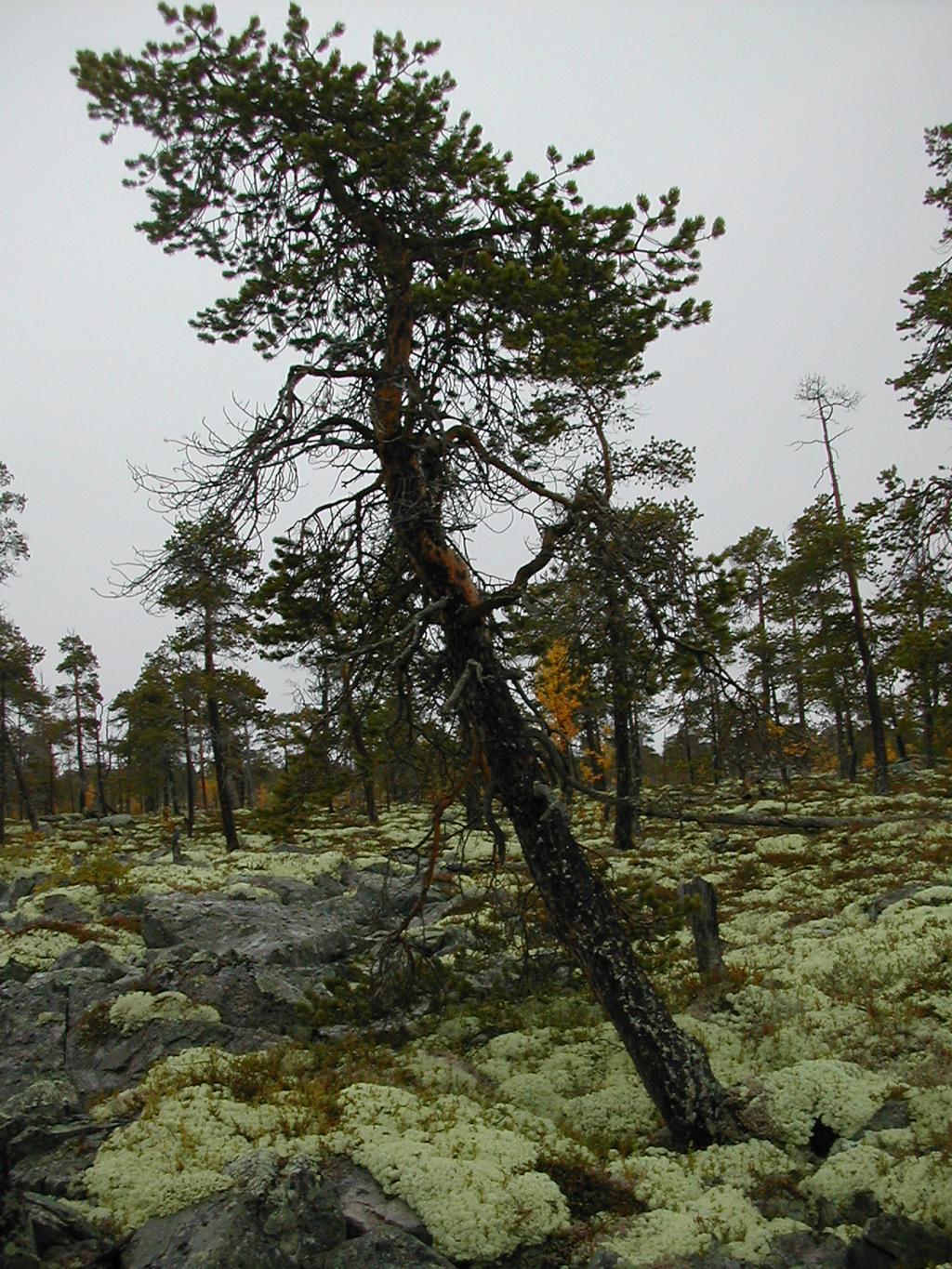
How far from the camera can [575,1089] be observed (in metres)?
7.72

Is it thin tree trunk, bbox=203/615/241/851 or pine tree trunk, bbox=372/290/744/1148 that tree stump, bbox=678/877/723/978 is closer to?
pine tree trunk, bbox=372/290/744/1148

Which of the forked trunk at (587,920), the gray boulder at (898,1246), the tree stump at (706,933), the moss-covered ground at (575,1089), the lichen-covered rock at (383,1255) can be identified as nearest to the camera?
the gray boulder at (898,1246)

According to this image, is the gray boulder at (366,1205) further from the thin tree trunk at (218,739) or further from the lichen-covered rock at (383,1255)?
the thin tree trunk at (218,739)

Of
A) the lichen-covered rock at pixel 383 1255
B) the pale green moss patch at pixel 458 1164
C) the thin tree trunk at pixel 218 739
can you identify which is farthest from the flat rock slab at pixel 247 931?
the thin tree trunk at pixel 218 739

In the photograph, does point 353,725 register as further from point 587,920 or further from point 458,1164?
point 458,1164

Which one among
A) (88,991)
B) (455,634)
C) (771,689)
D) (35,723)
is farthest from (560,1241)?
(35,723)

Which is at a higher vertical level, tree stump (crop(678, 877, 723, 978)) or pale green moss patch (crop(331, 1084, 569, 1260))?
tree stump (crop(678, 877, 723, 978))

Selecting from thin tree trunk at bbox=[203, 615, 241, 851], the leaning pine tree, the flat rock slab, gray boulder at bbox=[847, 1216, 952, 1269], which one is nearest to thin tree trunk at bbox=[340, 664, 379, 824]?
the leaning pine tree

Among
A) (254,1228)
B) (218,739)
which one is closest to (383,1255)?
(254,1228)

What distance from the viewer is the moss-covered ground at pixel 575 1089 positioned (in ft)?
17.9

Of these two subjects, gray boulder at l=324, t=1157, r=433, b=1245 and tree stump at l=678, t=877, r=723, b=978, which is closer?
gray boulder at l=324, t=1157, r=433, b=1245

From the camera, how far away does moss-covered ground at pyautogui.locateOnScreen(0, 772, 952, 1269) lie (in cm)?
546

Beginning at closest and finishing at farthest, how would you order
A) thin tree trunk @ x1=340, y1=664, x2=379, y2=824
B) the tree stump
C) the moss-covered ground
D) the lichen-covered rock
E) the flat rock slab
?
the lichen-covered rock → the moss-covered ground → thin tree trunk @ x1=340, y1=664, x2=379, y2=824 → the tree stump → the flat rock slab

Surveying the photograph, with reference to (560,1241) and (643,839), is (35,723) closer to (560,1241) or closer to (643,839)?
(643,839)
